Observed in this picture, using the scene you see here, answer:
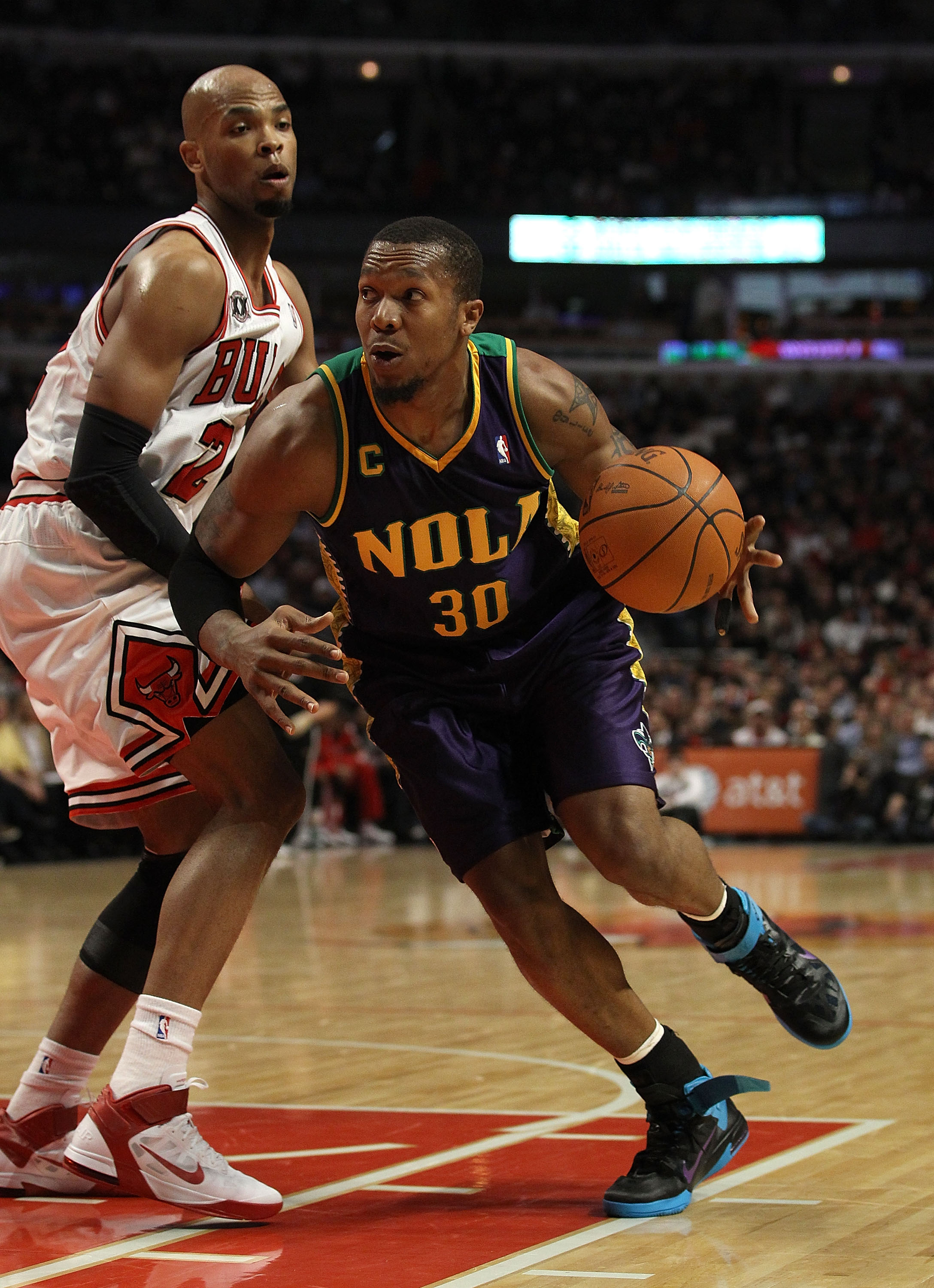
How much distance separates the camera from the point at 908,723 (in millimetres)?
16594

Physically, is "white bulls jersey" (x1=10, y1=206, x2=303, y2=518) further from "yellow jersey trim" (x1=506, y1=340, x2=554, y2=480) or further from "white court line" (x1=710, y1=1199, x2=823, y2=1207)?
"white court line" (x1=710, y1=1199, x2=823, y2=1207)

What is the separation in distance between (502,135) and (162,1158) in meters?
29.0

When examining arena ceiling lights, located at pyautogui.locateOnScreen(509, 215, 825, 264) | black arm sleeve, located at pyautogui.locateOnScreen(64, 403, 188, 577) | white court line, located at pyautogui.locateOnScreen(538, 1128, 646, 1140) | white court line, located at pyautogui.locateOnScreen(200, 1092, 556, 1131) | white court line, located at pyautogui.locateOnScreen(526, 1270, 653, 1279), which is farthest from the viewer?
arena ceiling lights, located at pyautogui.locateOnScreen(509, 215, 825, 264)

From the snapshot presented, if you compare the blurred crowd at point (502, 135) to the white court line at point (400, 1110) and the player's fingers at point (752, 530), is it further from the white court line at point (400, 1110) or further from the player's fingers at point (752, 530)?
the player's fingers at point (752, 530)

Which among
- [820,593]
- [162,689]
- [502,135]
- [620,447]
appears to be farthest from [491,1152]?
[502,135]

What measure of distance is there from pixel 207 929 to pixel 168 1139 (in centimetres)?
44

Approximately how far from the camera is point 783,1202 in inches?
134

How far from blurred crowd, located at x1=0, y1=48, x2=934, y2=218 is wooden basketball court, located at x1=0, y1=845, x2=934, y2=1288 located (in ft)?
70.3

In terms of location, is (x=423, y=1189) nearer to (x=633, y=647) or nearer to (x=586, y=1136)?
(x=586, y=1136)

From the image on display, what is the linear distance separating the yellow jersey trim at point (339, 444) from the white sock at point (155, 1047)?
112 centimetres

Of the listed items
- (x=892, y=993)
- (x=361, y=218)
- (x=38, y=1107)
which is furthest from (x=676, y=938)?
(x=361, y=218)

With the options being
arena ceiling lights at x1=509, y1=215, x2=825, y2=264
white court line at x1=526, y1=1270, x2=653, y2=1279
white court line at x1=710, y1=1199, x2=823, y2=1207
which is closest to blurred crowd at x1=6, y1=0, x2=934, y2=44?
arena ceiling lights at x1=509, y1=215, x2=825, y2=264

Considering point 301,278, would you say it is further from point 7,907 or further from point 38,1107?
point 38,1107

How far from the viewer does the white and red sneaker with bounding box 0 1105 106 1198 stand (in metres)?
3.69
